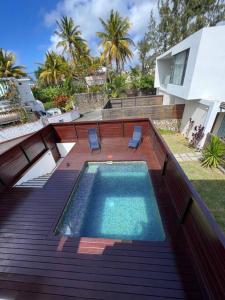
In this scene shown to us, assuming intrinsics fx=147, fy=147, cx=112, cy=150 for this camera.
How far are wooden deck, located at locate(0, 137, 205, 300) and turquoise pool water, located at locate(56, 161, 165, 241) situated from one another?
0.37 m

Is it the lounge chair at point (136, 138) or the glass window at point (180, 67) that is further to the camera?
the glass window at point (180, 67)

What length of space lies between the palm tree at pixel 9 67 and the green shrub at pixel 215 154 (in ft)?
81.7

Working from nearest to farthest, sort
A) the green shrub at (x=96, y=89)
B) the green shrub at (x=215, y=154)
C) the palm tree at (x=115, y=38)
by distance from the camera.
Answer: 1. the green shrub at (x=215, y=154)
2. the palm tree at (x=115, y=38)
3. the green shrub at (x=96, y=89)

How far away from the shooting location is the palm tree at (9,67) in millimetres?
19641

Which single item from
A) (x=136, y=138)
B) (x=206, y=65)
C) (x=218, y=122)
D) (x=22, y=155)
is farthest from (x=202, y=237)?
(x=206, y=65)

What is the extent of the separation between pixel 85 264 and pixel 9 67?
25.8 metres

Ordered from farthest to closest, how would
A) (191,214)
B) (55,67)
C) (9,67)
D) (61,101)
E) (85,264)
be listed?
(55,67) < (9,67) < (61,101) < (191,214) < (85,264)

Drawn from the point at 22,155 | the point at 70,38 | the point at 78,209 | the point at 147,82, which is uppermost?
the point at 70,38

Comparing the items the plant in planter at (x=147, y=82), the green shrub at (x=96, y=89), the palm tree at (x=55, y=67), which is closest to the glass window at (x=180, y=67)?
the plant in planter at (x=147, y=82)

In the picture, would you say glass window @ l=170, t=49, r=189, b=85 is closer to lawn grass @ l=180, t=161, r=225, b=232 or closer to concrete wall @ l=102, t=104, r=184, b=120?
concrete wall @ l=102, t=104, r=184, b=120

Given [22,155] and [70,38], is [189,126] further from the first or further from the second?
[70,38]

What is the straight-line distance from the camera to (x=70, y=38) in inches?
754

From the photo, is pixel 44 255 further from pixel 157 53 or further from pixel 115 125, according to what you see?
pixel 157 53

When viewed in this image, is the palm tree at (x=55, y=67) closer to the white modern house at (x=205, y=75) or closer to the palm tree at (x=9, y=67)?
the palm tree at (x=9, y=67)
